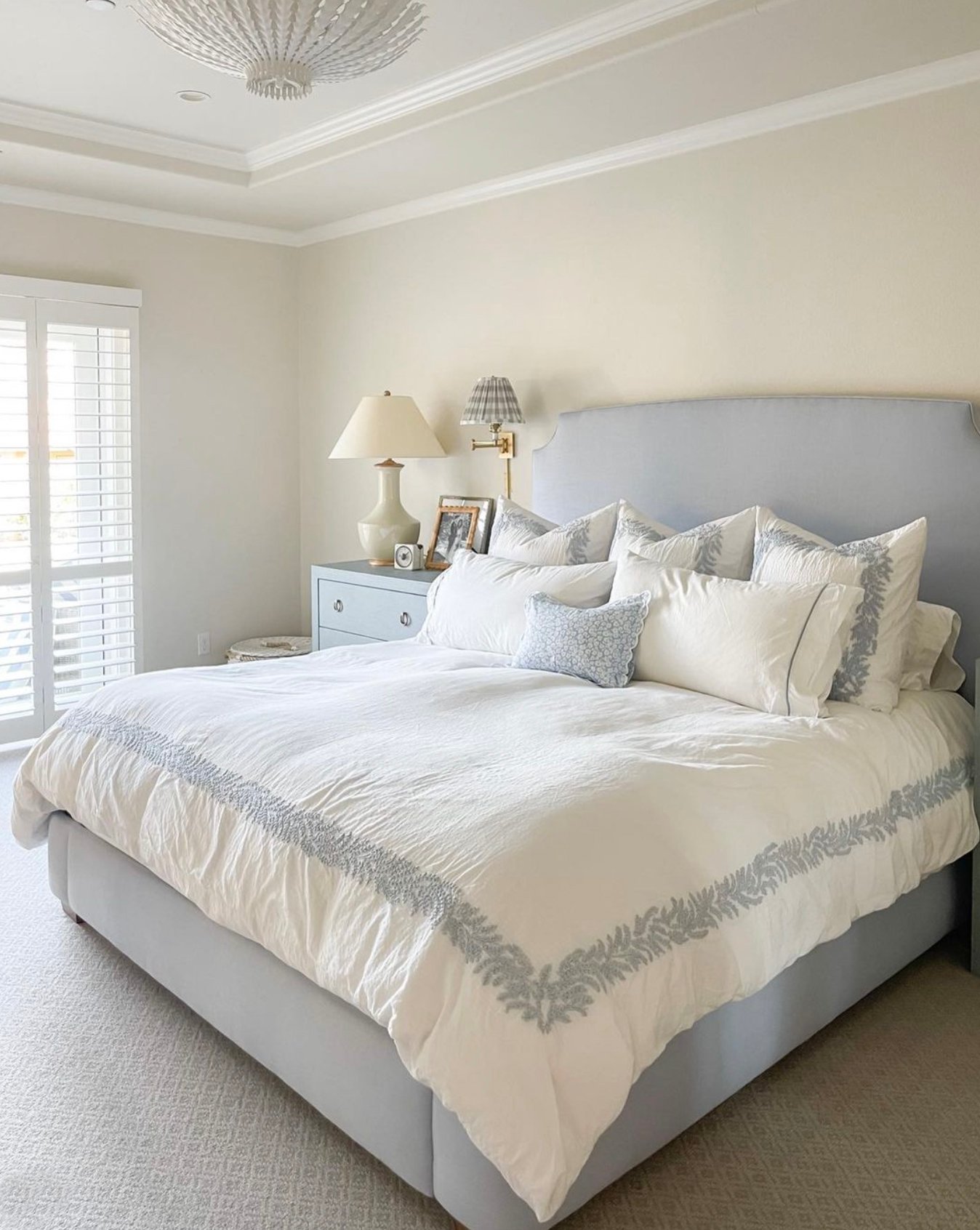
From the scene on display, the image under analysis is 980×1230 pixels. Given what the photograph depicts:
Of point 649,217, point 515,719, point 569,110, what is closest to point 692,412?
point 649,217

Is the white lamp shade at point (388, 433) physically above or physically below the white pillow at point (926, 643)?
above

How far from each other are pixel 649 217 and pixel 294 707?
2.36 m

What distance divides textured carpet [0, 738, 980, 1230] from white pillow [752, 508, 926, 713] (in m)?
0.78

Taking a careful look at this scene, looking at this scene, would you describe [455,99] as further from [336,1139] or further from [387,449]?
[336,1139]

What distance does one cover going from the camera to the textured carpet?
1.97 m

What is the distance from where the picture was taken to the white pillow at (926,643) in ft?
9.84

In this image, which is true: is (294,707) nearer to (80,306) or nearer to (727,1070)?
(727,1070)

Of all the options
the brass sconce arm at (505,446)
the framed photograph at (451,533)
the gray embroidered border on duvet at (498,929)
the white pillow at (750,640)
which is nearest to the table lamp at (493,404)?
the brass sconce arm at (505,446)

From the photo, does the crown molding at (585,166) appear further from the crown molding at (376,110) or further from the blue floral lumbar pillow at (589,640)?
the blue floral lumbar pillow at (589,640)

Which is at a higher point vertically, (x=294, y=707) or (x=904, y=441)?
(x=904, y=441)

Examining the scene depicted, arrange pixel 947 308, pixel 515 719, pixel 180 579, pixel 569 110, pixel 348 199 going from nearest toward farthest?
pixel 515 719, pixel 947 308, pixel 569 110, pixel 348 199, pixel 180 579

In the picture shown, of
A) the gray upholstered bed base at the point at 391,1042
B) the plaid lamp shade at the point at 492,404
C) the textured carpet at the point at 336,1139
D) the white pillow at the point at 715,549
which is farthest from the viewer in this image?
the plaid lamp shade at the point at 492,404

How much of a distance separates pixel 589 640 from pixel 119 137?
9.02 feet

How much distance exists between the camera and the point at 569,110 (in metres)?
3.51
